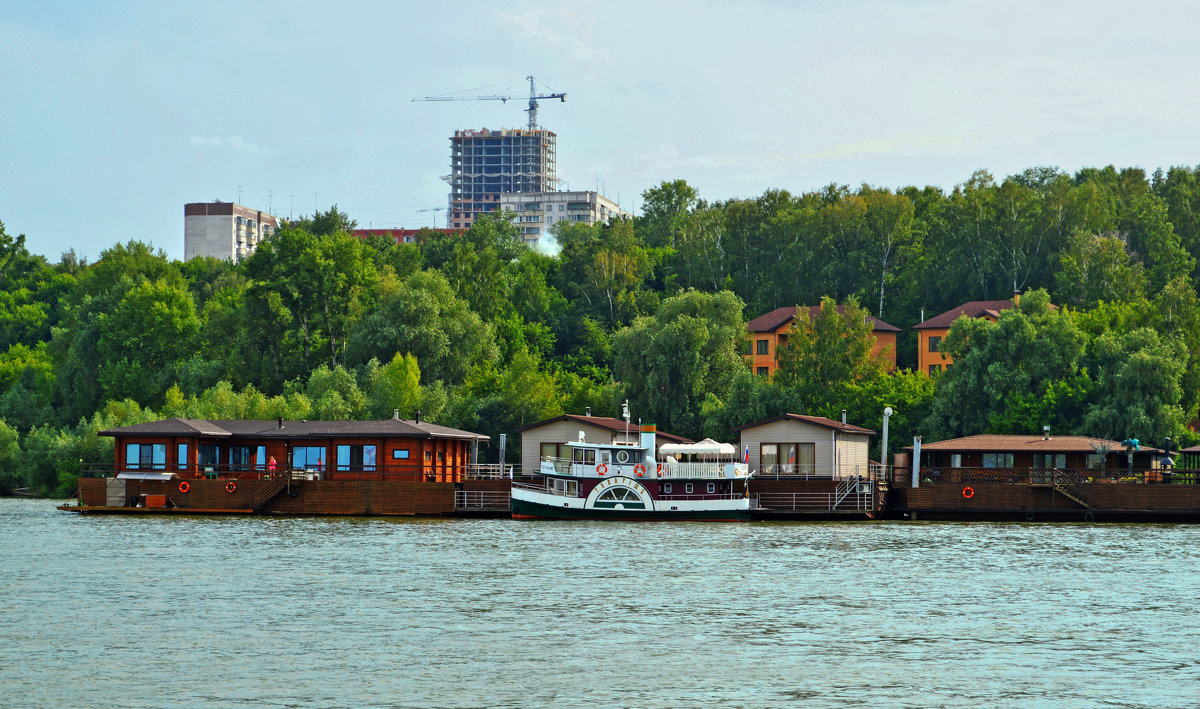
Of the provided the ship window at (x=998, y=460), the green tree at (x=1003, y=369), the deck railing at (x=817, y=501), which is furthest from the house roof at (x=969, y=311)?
the deck railing at (x=817, y=501)

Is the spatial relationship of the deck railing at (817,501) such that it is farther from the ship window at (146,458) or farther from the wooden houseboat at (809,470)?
the ship window at (146,458)

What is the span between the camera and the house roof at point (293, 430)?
71.7 metres

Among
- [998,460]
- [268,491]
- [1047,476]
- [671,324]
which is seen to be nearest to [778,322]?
[671,324]

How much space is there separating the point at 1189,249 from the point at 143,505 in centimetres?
8426

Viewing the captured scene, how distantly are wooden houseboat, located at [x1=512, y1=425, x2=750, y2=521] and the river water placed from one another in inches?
361

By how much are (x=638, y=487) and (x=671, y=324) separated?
29.7 metres

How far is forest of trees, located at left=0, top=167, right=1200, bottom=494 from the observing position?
85.7 meters

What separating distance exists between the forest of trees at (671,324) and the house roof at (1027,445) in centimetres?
799

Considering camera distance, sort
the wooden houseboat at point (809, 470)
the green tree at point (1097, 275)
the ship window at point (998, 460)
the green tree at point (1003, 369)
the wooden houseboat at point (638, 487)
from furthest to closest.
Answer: the green tree at point (1097, 275)
the green tree at point (1003, 369)
the ship window at point (998, 460)
the wooden houseboat at point (809, 470)
the wooden houseboat at point (638, 487)

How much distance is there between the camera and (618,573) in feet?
143

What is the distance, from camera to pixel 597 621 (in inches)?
1325

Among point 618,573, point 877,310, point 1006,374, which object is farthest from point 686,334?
point 618,573

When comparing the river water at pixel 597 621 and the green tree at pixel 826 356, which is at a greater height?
the green tree at pixel 826 356

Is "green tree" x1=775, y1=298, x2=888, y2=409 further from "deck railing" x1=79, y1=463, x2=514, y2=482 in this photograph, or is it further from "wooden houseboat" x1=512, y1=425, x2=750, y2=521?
"deck railing" x1=79, y1=463, x2=514, y2=482
